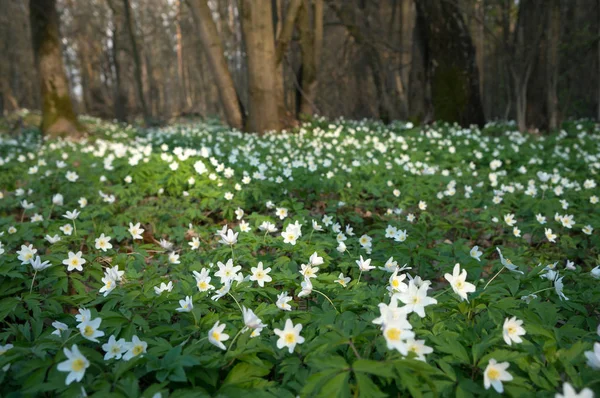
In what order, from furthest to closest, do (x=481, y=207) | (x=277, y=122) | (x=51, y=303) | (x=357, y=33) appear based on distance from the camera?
(x=357, y=33), (x=277, y=122), (x=481, y=207), (x=51, y=303)

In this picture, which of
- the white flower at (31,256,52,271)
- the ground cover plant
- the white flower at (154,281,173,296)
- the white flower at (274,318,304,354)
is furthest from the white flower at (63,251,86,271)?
the white flower at (274,318,304,354)

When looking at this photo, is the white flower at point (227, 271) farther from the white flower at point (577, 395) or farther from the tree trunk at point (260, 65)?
the tree trunk at point (260, 65)

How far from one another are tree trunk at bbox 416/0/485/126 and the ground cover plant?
17.7 ft

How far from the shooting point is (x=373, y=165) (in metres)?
5.24

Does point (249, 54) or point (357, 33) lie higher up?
point (357, 33)

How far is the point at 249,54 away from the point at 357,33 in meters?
4.24

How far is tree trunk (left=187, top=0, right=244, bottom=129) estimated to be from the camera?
30.0ft

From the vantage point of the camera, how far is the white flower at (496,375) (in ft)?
4.10

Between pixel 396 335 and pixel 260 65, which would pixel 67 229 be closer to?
pixel 396 335

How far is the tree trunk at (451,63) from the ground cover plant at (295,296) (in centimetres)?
540

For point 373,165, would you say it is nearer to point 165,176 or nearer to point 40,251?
point 165,176

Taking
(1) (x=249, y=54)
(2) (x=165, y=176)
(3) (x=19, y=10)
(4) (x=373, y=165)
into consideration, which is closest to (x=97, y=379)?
(2) (x=165, y=176)

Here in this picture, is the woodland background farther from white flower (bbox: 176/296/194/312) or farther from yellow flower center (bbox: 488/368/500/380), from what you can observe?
yellow flower center (bbox: 488/368/500/380)

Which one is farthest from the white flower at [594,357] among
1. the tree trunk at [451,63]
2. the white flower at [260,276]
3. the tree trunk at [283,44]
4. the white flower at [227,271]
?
the tree trunk at [451,63]
